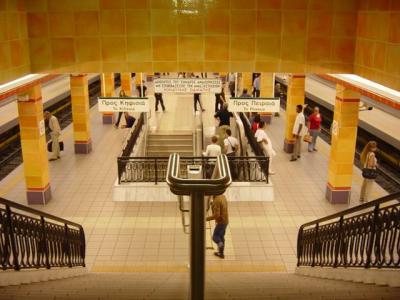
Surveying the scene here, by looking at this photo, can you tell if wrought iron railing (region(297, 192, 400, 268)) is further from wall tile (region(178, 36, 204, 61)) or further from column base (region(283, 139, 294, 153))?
column base (region(283, 139, 294, 153))

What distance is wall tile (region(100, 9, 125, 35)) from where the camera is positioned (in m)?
4.66

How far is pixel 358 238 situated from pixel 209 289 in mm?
1754

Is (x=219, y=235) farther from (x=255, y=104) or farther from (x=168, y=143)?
(x=168, y=143)

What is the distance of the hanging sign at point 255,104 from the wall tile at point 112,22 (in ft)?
17.4

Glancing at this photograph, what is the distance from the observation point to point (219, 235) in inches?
286

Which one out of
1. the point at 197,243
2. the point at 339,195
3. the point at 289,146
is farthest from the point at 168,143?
the point at 197,243

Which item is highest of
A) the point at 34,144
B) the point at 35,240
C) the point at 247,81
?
the point at 247,81

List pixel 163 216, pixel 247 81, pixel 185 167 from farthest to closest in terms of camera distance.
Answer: pixel 247 81, pixel 185 167, pixel 163 216

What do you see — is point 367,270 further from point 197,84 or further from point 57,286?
point 197,84

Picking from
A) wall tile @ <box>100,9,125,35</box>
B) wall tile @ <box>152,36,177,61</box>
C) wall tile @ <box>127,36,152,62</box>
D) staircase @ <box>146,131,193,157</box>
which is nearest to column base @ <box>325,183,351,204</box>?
staircase @ <box>146,131,193,157</box>

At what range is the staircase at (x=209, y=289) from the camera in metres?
4.28

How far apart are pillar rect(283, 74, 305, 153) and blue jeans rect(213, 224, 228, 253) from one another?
6.38 metres

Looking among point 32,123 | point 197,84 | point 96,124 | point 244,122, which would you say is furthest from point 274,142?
point 32,123

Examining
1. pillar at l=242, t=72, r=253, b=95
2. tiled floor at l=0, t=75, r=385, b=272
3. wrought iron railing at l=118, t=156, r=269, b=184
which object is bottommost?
tiled floor at l=0, t=75, r=385, b=272
